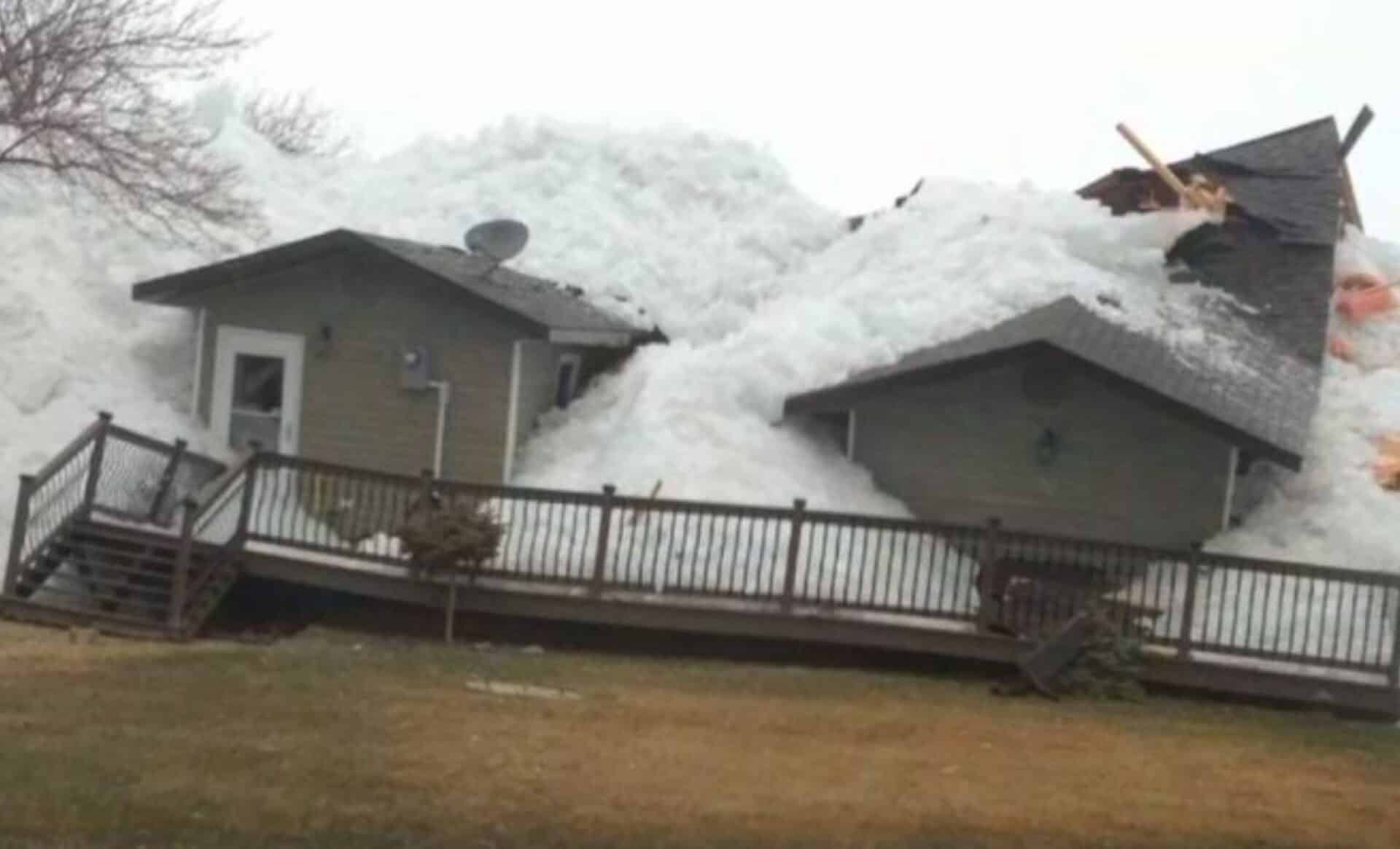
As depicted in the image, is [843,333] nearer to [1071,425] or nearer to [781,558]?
[1071,425]

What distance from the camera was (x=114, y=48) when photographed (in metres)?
25.0

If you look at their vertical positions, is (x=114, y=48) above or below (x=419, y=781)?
above

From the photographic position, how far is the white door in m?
24.2

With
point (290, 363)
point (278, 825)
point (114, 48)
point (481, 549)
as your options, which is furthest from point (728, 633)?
point (114, 48)

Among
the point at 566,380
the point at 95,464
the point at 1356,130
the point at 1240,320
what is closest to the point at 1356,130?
the point at 1356,130

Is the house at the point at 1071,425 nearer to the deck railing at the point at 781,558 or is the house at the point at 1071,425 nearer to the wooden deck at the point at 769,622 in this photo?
the deck railing at the point at 781,558

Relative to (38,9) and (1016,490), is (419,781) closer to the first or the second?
(1016,490)

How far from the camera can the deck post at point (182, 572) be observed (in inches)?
746

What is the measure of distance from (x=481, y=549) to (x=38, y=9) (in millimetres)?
10621

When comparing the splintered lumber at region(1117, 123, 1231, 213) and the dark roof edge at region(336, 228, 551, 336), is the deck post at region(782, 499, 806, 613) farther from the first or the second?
the splintered lumber at region(1117, 123, 1231, 213)

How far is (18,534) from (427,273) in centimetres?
580

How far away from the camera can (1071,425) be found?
22.4 m

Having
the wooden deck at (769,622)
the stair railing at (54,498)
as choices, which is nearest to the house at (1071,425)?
the wooden deck at (769,622)

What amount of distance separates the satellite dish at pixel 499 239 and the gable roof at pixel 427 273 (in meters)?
0.21
